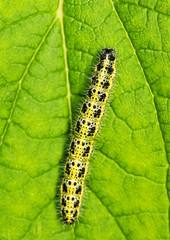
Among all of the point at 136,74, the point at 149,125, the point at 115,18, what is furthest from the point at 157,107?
the point at 115,18

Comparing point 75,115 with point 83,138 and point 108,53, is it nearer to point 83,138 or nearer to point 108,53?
point 83,138

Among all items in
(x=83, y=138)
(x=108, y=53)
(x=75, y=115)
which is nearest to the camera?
(x=108, y=53)

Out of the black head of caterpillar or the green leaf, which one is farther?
the black head of caterpillar

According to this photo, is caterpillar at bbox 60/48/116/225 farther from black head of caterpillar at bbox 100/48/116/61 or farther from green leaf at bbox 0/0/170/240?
green leaf at bbox 0/0/170/240

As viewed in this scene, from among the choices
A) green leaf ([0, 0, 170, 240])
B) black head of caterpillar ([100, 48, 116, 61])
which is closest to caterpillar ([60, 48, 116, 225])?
black head of caterpillar ([100, 48, 116, 61])

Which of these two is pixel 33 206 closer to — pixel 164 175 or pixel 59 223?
pixel 59 223

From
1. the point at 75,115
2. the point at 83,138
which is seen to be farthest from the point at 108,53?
the point at 83,138
